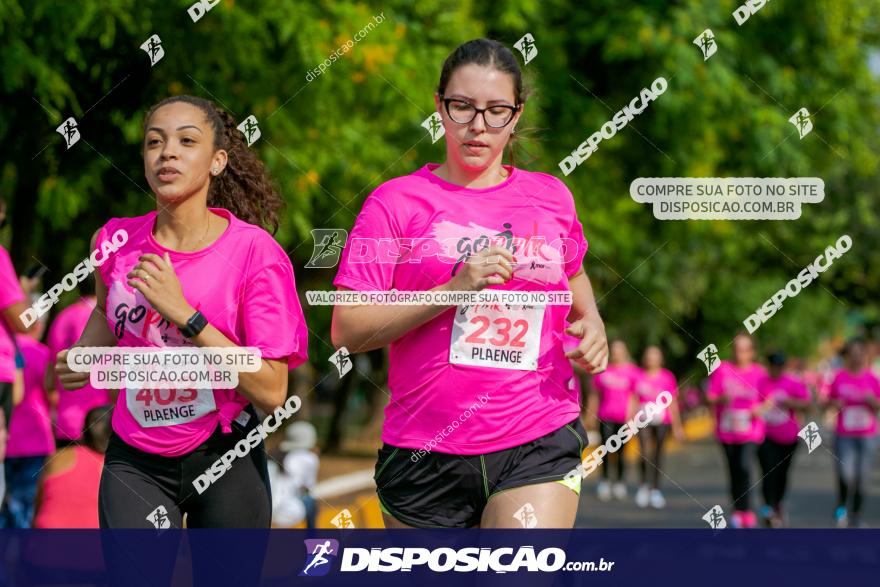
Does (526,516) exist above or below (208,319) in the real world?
below

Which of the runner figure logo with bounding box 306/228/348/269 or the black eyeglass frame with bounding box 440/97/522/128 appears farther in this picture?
the runner figure logo with bounding box 306/228/348/269

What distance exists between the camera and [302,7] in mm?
9055

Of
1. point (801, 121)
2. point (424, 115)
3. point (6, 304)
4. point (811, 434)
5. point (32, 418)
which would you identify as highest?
point (801, 121)

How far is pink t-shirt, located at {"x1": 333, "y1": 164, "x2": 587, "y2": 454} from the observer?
12.4ft

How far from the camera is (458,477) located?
12.3ft

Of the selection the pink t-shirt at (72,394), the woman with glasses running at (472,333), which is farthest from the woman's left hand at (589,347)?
the pink t-shirt at (72,394)

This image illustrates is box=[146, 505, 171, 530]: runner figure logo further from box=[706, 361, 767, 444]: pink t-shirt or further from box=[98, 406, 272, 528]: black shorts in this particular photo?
box=[706, 361, 767, 444]: pink t-shirt

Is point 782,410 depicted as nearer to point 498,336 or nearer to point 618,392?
point 618,392

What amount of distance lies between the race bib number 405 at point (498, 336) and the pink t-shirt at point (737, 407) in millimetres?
8290

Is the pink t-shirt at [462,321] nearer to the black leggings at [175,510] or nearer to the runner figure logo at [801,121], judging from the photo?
the black leggings at [175,510]

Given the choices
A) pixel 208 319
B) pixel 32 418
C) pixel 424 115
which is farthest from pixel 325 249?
pixel 424 115

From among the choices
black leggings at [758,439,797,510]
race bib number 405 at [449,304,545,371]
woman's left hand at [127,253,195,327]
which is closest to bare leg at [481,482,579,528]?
race bib number 405 at [449,304,545,371]

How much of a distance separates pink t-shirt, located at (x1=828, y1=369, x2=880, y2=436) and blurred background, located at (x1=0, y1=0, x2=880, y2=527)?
1.67 m

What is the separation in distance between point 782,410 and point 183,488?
30.1 feet
